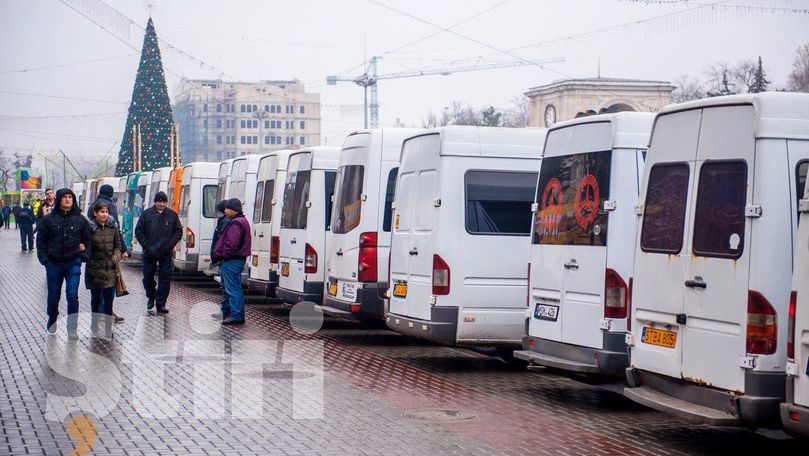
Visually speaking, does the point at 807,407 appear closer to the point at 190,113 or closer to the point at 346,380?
the point at 346,380

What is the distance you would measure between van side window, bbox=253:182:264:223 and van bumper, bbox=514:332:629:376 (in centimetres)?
1046

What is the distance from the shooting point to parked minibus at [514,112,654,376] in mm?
10273

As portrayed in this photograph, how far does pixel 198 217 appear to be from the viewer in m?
27.0

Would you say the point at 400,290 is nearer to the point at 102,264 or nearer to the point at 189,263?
the point at 102,264

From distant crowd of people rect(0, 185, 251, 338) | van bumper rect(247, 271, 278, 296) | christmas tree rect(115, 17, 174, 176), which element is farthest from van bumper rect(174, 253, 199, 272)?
christmas tree rect(115, 17, 174, 176)

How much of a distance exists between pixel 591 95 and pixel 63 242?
7183 cm

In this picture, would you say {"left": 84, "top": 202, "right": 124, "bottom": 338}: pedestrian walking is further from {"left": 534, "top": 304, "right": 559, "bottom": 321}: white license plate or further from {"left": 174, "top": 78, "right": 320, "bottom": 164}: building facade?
{"left": 174, "top": 78, "right": 320, "bottom": 164}: building facade

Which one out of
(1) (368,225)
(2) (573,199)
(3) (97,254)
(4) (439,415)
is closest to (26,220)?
(3) (97,254)

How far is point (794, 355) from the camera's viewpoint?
7.39 m

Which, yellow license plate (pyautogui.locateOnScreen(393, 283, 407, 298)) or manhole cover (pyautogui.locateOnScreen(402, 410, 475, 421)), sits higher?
yellow license plate (pyautogui.locateOnScreen(393, 283, 407, 298))

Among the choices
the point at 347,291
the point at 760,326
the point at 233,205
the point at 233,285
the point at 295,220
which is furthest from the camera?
the point at 295,220

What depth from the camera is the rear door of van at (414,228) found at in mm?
13148

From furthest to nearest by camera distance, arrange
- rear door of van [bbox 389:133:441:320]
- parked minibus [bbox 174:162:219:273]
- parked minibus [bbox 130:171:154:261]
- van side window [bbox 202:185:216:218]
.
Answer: parked minibus [bbox 130:171:154:261], van side window [bbox 202:185:216:218], parked minibus [bbox 174:162:219:273], rear door of van [bbox 389:133:441:320]

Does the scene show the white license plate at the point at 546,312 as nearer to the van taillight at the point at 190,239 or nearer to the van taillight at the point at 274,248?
the van taillight at the point at 274,248
